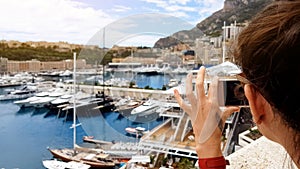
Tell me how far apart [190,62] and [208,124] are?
367mm

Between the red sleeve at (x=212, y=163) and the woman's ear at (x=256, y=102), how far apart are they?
0.13m

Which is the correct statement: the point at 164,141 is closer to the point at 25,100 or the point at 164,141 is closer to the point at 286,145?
the point at 286,145

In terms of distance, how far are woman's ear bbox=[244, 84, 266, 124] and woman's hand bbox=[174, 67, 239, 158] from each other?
120 mm

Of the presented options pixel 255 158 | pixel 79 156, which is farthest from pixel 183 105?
pixel 79 156

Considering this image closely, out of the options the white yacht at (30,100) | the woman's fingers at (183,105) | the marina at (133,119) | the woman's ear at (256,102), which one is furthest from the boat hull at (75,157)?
the woman's ear at (256,102)

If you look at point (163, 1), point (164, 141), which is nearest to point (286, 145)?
point (164, 141)

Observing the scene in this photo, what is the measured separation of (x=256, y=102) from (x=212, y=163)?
6.0 inches

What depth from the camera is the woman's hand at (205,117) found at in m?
0.39

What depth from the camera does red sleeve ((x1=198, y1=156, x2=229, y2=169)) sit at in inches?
15.1

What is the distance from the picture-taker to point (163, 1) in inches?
83.6

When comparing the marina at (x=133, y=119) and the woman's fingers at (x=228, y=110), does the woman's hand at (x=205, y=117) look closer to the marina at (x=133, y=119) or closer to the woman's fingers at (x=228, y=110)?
the woman's fingers at (x=228, y=110)

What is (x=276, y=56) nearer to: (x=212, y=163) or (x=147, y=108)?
(x=212, y=163)

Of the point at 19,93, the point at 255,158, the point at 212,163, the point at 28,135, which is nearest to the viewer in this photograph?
the point at 212,163

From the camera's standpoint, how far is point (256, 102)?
0.26 meters
